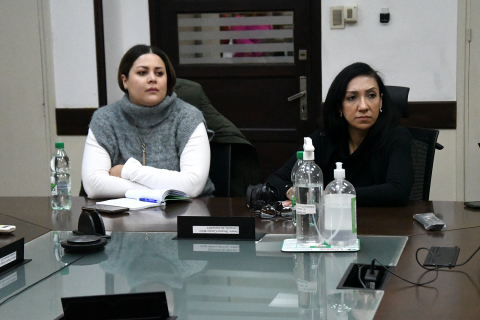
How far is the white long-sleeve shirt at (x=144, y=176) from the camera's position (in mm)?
2494

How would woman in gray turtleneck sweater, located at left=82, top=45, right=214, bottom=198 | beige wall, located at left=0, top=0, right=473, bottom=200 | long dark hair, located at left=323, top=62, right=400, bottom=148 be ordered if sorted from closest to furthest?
long dark hair, located at left=323, top=62, right=400, bottom=148
woman in gray turtleneck sweater, located at left=82, top=45, right=214, bottom=198
beige wall, located at left=0, top=0, right=473, bottom=200

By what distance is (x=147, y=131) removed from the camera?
276cm

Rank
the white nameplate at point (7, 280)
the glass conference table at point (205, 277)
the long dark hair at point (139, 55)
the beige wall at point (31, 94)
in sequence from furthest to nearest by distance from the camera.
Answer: the beige wall at point (31, 94) < the long dark hair at point (139, 55) < the white nameplate at point (7, 280) < the glass conference table at point (205, 277)

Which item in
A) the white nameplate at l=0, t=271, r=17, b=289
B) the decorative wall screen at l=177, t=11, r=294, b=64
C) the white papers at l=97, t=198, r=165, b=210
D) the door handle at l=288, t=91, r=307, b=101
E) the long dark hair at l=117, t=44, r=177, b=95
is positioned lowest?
the white nameplate at l=0, t=271, r=17, b=289

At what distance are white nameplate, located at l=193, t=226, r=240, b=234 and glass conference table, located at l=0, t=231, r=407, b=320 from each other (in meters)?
0.04

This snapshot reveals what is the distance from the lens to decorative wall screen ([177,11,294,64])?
14.0 ft

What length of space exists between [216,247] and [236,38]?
2858 mm

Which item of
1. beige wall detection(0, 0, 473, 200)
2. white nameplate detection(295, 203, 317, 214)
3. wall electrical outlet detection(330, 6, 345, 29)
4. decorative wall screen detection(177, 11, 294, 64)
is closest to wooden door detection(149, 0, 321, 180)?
decorative wall screen detection(177, 11, 294, 64)

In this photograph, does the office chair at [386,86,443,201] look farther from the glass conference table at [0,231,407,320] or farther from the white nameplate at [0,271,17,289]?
the white nameplate at [0,271,17,289]

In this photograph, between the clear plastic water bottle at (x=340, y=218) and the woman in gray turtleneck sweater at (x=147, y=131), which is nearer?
the clear plastic water bottle at (x=340, y=218)

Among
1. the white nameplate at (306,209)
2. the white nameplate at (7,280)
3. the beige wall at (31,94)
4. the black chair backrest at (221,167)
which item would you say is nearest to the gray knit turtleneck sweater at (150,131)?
the black chair backrest at (221,167)

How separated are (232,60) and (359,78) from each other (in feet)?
6.59

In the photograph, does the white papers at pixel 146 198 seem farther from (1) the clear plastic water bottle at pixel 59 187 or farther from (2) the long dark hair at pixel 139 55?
(2) the long dark hair at pixel 139 55

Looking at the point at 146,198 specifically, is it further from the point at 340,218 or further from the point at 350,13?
the point at 350,13
